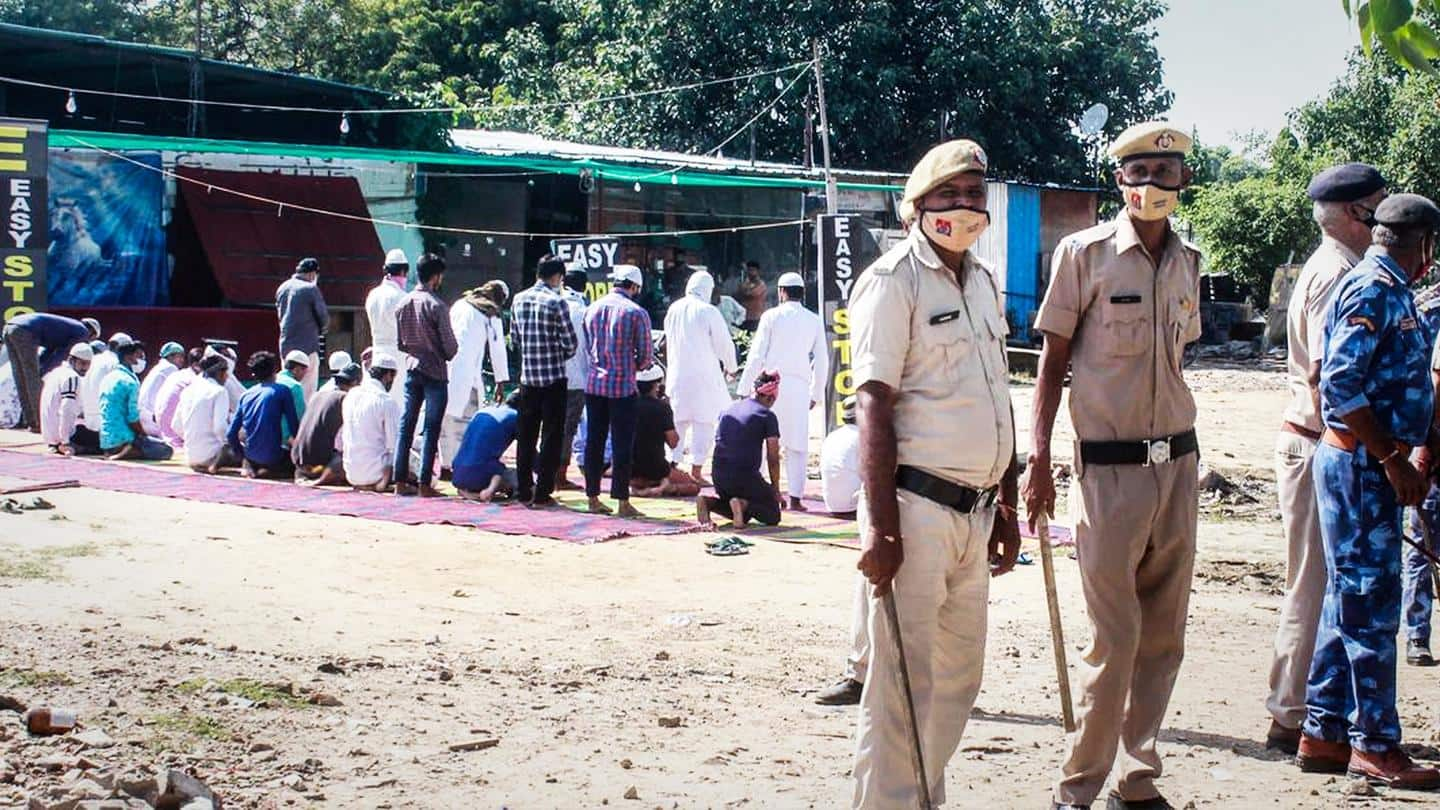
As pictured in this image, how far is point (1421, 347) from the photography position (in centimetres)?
550

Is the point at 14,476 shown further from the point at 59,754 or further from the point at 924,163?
the point at 924,163

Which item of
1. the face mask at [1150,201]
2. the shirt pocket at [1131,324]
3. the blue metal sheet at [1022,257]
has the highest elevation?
the blue metal sheet at [1022,257]

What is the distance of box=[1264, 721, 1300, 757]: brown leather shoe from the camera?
5.83 m

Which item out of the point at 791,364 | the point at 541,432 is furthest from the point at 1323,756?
the point at 541,432

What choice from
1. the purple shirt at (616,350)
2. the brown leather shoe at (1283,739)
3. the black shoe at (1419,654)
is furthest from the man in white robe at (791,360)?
the brown leather shoe at (1283,739)

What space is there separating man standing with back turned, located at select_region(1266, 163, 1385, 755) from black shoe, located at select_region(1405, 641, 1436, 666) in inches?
76.2

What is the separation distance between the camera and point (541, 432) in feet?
41.2

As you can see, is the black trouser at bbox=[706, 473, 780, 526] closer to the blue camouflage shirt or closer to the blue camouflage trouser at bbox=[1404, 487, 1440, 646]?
the blue camouflage trouser at bbox=[1404, 487, 1440, 646]

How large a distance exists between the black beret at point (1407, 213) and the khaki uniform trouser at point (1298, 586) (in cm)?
81

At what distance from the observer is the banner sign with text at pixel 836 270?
45.0ft

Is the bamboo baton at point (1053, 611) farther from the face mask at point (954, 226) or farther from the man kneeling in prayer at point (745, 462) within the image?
the man kneeling in prayer at point (745, 462)

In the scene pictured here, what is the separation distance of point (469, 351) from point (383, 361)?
901 millimetres

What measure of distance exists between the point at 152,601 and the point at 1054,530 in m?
6.00

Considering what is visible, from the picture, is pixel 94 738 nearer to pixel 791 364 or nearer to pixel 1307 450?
pixel 1307 450
